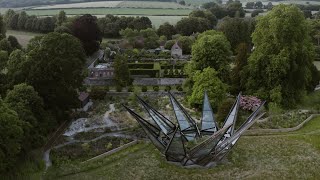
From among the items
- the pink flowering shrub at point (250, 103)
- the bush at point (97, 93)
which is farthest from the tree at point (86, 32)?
the pink flowering shrub at point (250, 103)

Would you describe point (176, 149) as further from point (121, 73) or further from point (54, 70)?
point (121, 73)

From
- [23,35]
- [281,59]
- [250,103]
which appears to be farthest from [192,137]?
[23,35]

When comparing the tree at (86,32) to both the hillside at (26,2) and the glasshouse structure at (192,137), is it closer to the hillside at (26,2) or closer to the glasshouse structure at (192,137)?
the glasshouse structure at (192,137)

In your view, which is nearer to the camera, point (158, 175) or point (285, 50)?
point (158, 175)

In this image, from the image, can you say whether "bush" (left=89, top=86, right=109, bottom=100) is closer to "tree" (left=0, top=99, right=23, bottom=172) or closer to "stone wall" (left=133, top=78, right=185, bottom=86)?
"stone wall" (left=133, top=78, right=185, bottom=86)

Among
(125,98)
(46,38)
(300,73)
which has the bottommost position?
(125,98)

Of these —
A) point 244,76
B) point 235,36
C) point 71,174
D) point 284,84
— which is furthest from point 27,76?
point 235,36

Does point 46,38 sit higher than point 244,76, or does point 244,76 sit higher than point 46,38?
point 46,38

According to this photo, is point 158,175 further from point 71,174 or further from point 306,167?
point 306,167

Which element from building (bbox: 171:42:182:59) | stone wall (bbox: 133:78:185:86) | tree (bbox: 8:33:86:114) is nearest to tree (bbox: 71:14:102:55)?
building (bbox: 171:42:182:59)
